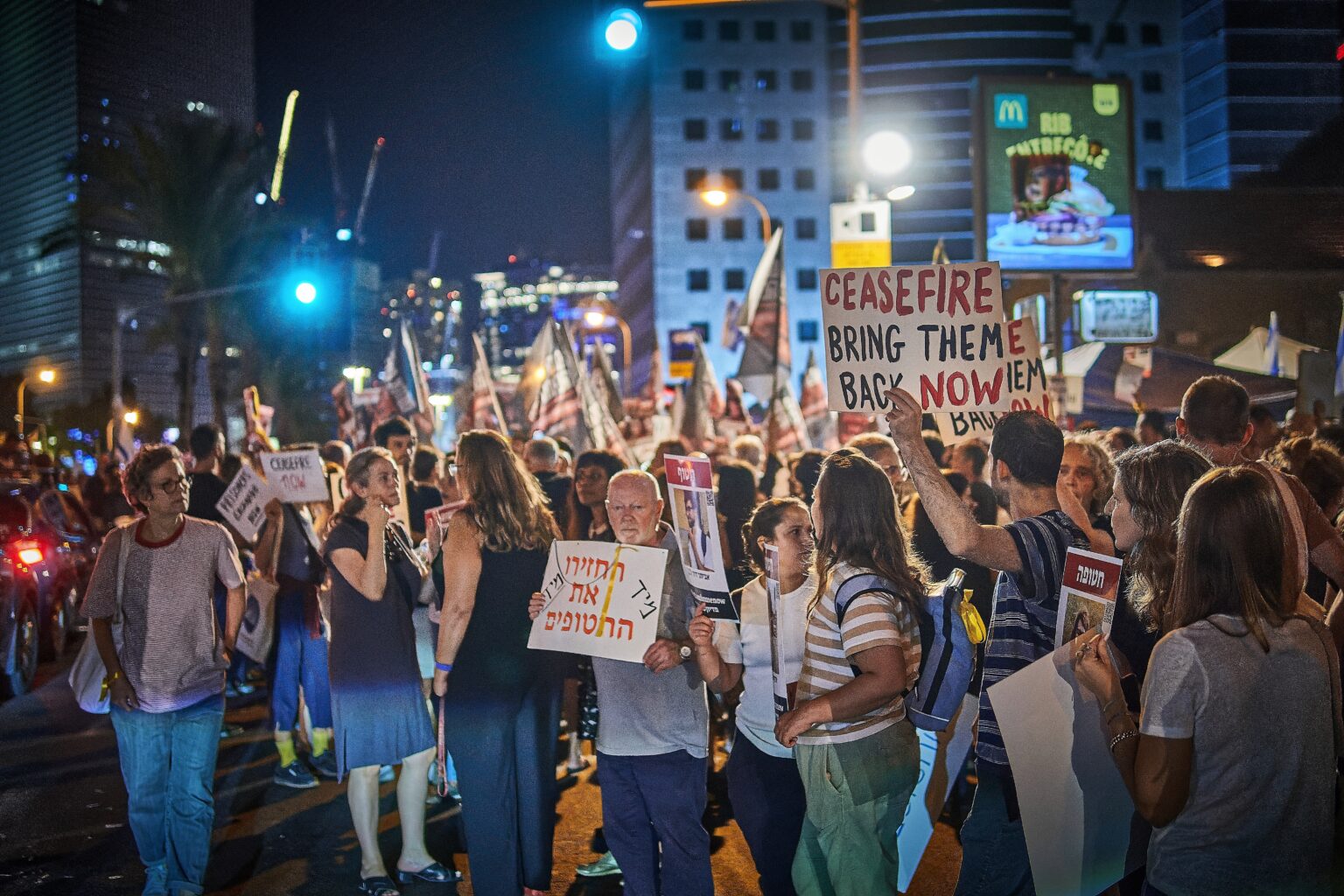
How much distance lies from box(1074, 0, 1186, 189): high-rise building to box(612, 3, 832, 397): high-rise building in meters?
18.7

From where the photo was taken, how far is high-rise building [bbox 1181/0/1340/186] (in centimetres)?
7188

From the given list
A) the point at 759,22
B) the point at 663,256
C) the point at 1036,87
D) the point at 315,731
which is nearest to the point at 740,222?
the point at 663,256

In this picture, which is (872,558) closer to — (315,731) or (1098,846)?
(1098,846)

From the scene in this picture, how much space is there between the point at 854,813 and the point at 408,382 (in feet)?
43.1

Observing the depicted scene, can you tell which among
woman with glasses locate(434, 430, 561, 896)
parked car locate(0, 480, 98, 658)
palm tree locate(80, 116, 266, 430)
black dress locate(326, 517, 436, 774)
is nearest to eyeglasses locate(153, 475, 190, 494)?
A: black dress locate(326, 517, 436, 774)

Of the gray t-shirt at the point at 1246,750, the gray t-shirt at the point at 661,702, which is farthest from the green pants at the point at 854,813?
the gray t-shirt at the point at 1246,750

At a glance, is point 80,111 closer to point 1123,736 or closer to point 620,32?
point 620,32

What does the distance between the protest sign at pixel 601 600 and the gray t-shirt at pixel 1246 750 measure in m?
2.03

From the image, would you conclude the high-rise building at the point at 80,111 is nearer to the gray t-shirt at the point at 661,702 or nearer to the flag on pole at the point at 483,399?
the flag on pole at the point at 483,399

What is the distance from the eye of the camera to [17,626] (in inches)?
400

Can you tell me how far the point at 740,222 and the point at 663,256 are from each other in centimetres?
543

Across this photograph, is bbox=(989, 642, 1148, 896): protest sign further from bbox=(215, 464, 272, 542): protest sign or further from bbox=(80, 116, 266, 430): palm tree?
bbox=(80, 116, 266, 430): palm tree

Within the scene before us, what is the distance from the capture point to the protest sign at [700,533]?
4230 mm

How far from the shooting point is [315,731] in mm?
7762
